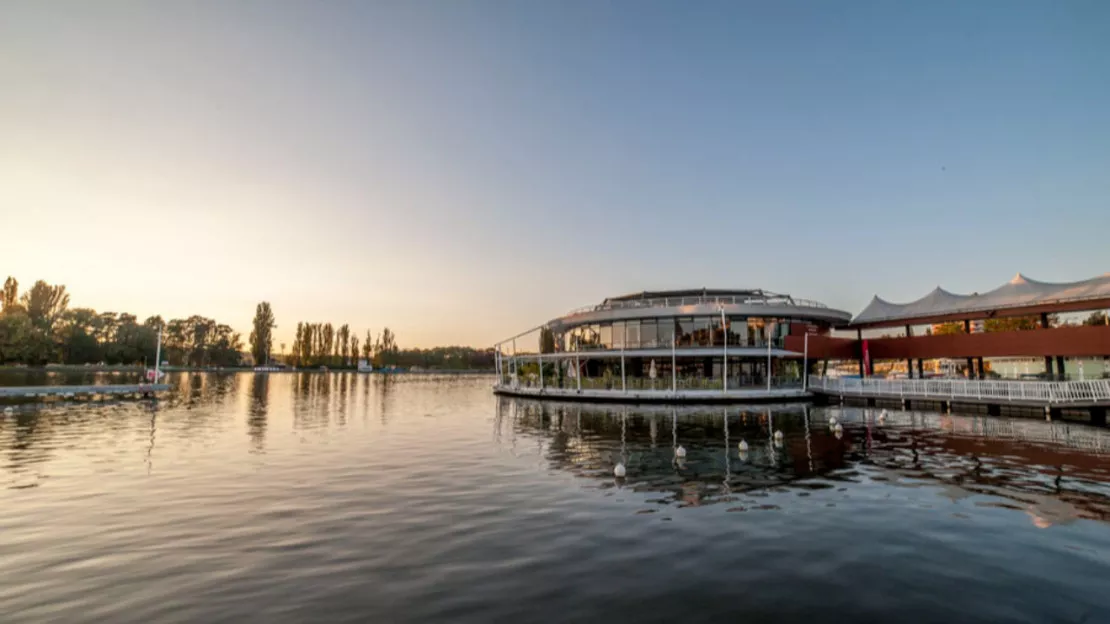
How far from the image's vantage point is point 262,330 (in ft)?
449

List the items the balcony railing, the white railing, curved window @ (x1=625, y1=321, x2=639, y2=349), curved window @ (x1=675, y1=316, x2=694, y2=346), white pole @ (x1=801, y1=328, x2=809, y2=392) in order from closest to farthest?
the white railing < the balcony railing < white pole @ (x1=801, y1=328, x2=809, y2=392) < curved window @ (x1=675, y1=316, x2=694, y2=346) < curved window @ (x1=625, y1=321, x2=639, y2=349)

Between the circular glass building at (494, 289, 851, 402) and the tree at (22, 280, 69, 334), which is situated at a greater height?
A: the tree at (22, 280, 69, 334)

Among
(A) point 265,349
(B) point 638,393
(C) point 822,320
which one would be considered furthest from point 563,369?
(A) point 265,349

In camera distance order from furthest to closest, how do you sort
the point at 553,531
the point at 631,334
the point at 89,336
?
the point at 89,336
the point at 631,334
the point at 553,531

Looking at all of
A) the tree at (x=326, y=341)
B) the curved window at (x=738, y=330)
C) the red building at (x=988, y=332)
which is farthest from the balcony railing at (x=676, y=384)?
the tree at (x=326, y=341)

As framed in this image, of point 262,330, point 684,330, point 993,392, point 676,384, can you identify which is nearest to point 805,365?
point 684,330

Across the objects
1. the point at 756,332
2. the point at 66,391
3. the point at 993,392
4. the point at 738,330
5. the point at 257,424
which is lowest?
the point at 257,424

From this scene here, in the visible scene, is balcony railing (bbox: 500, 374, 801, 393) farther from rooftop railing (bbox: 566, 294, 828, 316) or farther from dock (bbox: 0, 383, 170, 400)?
dock (bbox: 0, 383, 170, 400)

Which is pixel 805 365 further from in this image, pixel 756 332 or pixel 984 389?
pixel 984 389

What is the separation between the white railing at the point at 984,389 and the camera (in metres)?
31.1

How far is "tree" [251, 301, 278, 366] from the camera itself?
136000 mm

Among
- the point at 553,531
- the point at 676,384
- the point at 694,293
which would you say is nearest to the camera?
the point at 553,531

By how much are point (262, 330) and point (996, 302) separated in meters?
147

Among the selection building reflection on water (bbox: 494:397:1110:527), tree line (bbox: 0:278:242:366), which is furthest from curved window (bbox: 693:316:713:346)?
tree line (bbox: 0:278:242:366)
